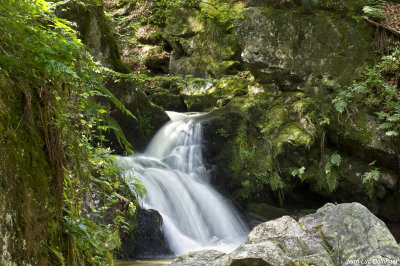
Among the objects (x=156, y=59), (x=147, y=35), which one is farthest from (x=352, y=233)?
(x=147, y=35)

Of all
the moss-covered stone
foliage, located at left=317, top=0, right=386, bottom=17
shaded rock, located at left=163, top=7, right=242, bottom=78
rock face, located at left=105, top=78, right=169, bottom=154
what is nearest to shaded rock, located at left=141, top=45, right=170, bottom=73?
shaded rock, located at left=163, top=7, right=242, bottom=78

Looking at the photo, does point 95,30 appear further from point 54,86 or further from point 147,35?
point 147,35

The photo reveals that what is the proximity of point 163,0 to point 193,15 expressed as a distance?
28.1 feet

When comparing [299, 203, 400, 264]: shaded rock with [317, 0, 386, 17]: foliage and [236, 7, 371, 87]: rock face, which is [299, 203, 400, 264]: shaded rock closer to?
[236, 7, 371, 87]: rock face

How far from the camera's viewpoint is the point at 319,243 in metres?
4.83

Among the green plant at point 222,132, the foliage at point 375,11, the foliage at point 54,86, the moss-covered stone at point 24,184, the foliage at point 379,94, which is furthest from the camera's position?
the green plant at point 222,132

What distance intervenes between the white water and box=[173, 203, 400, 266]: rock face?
216cm

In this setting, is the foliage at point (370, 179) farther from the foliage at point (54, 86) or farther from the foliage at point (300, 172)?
the foliage at point (54, 86)

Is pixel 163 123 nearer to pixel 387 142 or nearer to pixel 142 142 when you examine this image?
pixel 142 142

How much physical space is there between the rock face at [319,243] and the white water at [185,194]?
7.10 feet

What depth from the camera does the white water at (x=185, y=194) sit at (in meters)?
7.55

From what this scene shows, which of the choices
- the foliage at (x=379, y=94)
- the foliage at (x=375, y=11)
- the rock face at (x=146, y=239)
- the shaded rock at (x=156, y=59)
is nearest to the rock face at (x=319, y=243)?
the rock face at (x=146, y=239)

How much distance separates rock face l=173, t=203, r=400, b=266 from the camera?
13.2ft

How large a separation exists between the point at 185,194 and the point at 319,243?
4.38 m
